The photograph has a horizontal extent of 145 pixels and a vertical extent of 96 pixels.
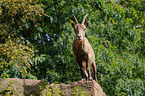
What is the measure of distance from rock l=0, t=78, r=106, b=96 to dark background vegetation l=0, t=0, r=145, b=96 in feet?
9.88

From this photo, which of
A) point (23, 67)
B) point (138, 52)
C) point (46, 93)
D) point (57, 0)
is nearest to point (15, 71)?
point (23, 67)

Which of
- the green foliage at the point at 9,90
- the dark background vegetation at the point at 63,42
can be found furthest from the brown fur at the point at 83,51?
the dark background vegetation at the point at 63,42

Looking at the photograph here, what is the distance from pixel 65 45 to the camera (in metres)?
11.2

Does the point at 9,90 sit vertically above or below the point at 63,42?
below

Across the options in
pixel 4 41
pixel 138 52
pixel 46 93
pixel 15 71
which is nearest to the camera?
pixel 46 93

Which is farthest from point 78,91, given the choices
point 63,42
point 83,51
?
point 63,42

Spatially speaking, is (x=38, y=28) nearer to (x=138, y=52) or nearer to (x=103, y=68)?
(x=103, y=68)

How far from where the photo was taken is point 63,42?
11.2 metres

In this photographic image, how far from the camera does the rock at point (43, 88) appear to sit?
637 centimetres

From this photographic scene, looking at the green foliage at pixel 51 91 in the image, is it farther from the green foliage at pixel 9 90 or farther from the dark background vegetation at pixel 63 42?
the dark background vegetation at pixel 63 42

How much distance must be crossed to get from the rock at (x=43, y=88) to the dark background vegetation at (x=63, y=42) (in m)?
3.01

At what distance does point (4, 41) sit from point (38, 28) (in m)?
1.76

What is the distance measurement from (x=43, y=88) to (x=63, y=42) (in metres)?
4.80

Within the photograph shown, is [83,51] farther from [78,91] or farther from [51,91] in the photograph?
[51,91]
